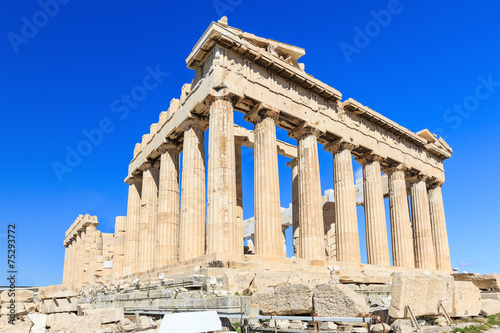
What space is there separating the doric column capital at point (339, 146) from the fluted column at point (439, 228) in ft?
36.9

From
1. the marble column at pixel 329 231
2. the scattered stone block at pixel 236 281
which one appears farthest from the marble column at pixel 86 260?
the scattered stone block at pixel 236 281

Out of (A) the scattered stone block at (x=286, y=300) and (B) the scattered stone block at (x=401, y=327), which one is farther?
(A) the scattered stone block at (x=286, y=300)

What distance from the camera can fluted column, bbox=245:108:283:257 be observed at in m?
18.9

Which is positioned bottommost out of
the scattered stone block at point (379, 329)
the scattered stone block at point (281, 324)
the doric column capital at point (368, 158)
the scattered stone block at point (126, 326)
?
the scattered stone block at point (126, 326)

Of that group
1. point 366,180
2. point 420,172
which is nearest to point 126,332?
point 366,180

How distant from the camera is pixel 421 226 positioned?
29.8 m

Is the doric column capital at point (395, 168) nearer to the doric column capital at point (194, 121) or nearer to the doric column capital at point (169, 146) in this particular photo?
the doric column capital at point (194, 121)

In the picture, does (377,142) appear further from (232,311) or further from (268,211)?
(232,311)

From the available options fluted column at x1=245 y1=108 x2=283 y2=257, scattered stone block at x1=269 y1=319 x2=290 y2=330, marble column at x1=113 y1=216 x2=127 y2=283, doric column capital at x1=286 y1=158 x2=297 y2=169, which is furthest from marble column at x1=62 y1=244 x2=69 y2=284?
scattered stone block at x1=269 y1=319 x2=290 y2=330

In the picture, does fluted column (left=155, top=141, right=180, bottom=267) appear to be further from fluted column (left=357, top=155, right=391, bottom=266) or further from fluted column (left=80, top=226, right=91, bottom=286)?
fluted column (left=80, top=226, right=91, bottom=286)

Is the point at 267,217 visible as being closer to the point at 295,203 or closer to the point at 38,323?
the point at 295,203

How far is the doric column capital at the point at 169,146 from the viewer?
24406mm

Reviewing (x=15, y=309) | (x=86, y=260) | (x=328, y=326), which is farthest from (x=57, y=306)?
(x=86, y=260)

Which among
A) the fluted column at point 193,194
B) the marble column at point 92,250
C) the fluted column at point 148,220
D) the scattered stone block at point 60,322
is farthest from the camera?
the marble column at point 92,250
